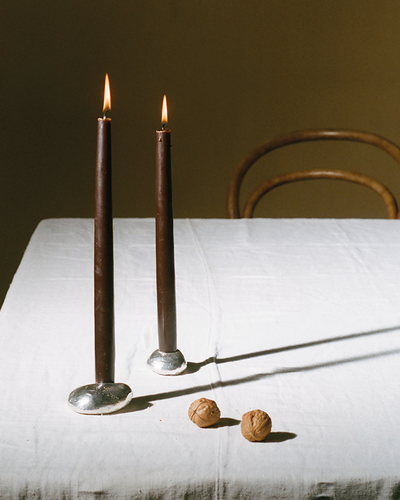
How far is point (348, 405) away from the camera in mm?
463

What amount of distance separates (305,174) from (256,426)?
1.09 metres

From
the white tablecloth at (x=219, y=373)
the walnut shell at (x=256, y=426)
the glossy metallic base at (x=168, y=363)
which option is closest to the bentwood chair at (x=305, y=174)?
the white tablecloth at (x=219, y=373)

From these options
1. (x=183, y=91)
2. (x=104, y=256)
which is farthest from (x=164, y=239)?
(x=183, y=91)

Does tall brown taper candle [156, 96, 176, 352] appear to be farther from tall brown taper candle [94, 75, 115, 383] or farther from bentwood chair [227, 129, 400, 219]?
bentwood chair [227, 129, 400, 219]

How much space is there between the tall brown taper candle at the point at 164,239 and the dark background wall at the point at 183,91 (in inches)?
73.7

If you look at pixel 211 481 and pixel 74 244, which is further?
pixel 74 244

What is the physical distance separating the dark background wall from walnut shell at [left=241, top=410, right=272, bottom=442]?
198 cm

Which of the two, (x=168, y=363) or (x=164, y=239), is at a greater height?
(x=164, y=239)

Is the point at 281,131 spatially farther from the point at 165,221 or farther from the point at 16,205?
the point at 165,221

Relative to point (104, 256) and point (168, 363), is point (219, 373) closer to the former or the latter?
point (168, 363)

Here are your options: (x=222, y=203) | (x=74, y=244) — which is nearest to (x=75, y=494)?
(x=74, y=244)

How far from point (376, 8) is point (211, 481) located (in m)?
2.41

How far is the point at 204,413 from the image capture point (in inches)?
16.3

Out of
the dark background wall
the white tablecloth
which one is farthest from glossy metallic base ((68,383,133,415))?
the dark background wall
